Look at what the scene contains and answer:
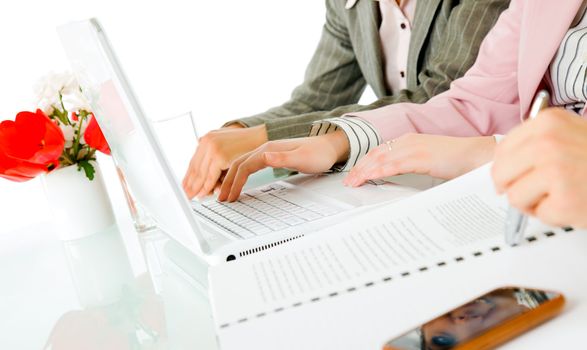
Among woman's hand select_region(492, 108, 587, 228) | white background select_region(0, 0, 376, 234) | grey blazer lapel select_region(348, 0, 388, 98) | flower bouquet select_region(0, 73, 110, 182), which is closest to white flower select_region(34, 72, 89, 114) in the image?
flower bouquet select_region(0, 73, 110, 182)

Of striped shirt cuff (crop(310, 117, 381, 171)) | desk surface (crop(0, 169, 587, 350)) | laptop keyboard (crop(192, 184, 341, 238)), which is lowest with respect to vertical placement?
desk surface (crop(0, 169, 587, 350))

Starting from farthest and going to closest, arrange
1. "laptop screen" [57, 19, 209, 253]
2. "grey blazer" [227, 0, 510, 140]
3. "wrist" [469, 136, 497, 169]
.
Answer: "grey blazer" [227, 0, 510, 140] < "wrist" [469, 136, 497, 169] < "laptop screen" [57, 19, 209, 253]

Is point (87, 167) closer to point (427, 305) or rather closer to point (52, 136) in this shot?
point (52, 136)

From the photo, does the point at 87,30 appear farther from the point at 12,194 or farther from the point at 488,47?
the point at 12,194

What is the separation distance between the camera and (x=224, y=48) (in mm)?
3279

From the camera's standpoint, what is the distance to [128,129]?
864 millimetres

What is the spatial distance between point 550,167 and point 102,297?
69cm

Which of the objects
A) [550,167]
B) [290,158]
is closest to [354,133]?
[290,158]

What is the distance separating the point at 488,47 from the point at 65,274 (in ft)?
3.01

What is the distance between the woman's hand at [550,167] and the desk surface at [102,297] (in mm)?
77

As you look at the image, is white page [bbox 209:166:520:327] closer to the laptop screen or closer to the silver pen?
the silver pen

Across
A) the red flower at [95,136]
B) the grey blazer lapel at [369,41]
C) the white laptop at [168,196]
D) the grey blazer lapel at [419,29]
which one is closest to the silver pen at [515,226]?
the white laptop at [168,196]

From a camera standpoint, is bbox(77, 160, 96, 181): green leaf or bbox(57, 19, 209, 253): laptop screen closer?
bbox(57, 19, 209, 253): laptop screen

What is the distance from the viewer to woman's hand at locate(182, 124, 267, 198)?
4.03 ft
